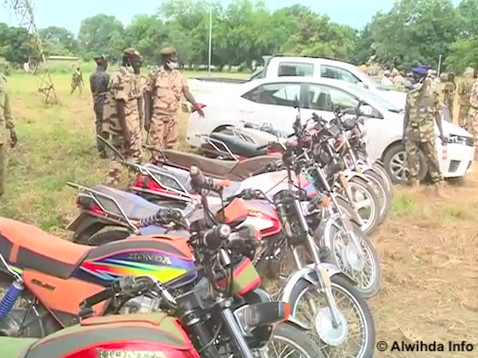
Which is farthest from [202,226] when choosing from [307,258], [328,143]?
[328,143]

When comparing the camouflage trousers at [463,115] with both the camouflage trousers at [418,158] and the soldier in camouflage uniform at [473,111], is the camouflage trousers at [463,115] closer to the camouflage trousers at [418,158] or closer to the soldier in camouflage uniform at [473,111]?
the soldier in camouflage uniform at [473,111]

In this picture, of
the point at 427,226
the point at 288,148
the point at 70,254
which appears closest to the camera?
the point at 70,254

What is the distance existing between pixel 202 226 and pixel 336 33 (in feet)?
175

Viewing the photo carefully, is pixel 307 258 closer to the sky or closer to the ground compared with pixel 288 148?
closer to the ground

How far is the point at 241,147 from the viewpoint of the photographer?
286 inches

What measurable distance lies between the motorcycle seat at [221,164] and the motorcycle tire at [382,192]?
3.65ft

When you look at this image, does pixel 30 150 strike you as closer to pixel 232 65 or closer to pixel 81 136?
pixel 81 136

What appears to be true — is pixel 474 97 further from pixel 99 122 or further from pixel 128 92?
pixel 128 92

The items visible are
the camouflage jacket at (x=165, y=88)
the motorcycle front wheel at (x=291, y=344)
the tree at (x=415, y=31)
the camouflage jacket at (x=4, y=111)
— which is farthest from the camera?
the tree at (x=415, y=31)

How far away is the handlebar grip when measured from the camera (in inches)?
97.5

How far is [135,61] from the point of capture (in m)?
8.34

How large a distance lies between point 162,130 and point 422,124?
10.4ft

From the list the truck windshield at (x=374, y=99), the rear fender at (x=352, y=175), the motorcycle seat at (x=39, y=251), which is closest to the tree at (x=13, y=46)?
the truck windshield at (x=374, y=99)

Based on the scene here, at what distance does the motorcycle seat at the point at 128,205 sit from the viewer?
15.2ft
